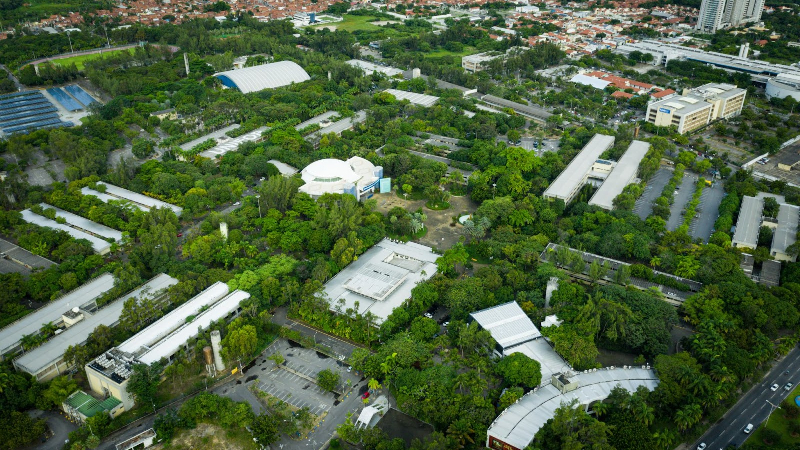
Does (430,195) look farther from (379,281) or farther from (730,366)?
(730,366)

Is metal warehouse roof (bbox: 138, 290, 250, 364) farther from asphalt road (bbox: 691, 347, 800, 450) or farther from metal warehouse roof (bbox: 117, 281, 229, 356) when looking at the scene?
asphalt road (bbox: 691, 347, 800, 450)

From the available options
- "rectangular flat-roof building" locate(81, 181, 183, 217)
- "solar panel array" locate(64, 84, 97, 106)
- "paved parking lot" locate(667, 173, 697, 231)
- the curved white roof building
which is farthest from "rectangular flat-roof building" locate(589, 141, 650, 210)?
"solar panel array" locate(64, 84, 97, 106)

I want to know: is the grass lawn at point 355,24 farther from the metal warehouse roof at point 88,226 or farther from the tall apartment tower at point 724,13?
the metal warehouse roof at point 88,226

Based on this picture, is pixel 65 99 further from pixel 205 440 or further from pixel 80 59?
pixel 205 440

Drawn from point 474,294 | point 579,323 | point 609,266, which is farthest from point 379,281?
point 609,266

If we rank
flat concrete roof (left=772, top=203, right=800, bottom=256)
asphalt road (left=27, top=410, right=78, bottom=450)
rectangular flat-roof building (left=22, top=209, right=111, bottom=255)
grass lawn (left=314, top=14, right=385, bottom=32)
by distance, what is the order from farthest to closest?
1. grass lawn (left=314, top=14, right=385, bottom=32)
2. rectangular flat-roof building (left=22, top=209, right=111, bottom=255)
3. flat concrete roof (left=772, top=203, right=800, bottom=256)
4. asphalt road (left=27, top=410, right=78, bottom=450)

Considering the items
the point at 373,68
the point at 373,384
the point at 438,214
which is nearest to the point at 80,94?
the point at 373,68

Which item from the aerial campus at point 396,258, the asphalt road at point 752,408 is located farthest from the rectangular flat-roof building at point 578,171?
the asphalt road at point 752,408
